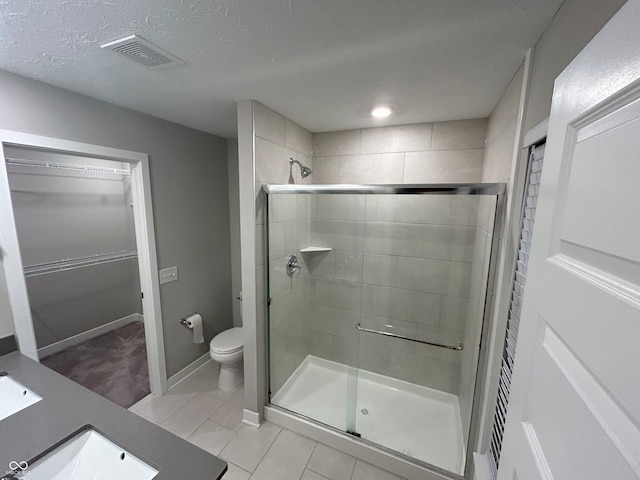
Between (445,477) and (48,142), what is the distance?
3106 mm

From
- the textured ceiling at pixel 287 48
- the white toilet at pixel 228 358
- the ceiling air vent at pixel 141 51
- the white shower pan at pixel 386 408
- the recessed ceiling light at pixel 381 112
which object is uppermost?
the recessed ceiling light at pixel 381 112

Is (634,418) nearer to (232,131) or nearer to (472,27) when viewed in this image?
(472,27)

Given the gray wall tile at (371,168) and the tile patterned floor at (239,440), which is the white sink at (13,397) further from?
the gray wall tile at (371,168)

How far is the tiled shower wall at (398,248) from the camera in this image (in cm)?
203

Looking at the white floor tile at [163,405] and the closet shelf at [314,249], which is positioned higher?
the closet shelf at [314,249]

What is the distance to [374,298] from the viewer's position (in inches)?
92.8

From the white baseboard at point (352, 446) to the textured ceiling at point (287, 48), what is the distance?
7.60 ft

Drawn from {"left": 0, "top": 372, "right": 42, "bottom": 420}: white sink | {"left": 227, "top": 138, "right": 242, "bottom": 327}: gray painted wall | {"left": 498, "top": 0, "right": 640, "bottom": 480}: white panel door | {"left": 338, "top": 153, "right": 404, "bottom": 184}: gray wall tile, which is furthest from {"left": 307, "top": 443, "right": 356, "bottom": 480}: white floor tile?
{"left": 338, "top": 153, "right": 404, "bottom": 184}: gray wall tile

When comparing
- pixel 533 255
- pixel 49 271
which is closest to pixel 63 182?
pixel 49 271

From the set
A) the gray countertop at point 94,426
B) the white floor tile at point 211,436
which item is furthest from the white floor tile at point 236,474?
the gray countertop at point 94,426

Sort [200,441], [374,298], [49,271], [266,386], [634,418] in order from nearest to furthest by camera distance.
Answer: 1. [634,418]
2. [200,441]
3. [266,386]
4. [374,298]
5. [49,271]

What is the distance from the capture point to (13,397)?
1136mm

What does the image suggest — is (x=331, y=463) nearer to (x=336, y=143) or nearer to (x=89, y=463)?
(x=89, y=463)

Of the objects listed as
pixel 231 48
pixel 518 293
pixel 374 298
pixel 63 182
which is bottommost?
pixel 374 298
